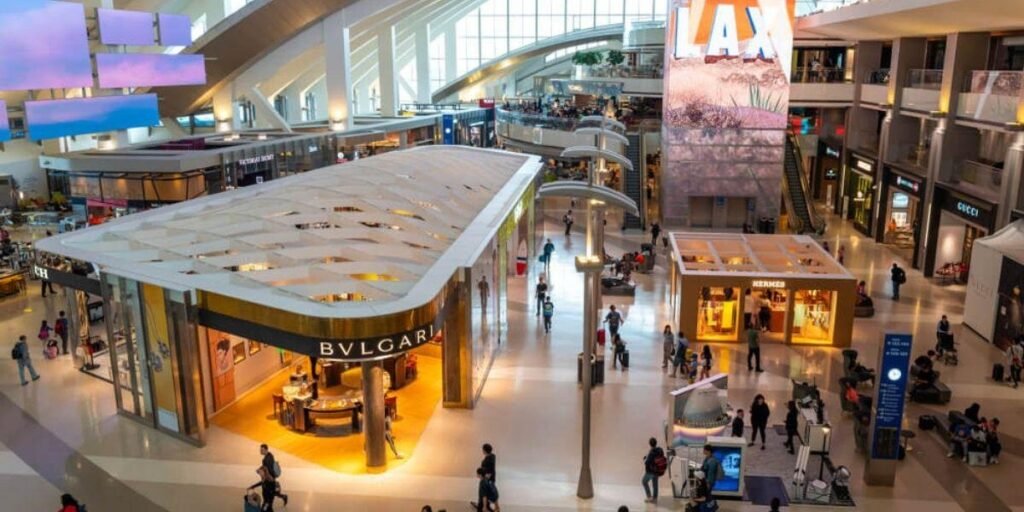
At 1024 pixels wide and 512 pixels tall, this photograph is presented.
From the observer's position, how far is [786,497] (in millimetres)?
12594

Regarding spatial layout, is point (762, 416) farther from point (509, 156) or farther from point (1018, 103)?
point (509, 156)

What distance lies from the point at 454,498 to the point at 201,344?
6.36 m

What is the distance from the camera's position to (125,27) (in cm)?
2884

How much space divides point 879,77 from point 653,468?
98.2 ft

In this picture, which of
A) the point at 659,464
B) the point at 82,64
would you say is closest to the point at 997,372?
the point at 659,464

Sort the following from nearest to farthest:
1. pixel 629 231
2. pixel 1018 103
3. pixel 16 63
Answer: pixel 1018 103 < pixel 16 63 < pixel 629 231

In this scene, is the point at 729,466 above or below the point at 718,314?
below

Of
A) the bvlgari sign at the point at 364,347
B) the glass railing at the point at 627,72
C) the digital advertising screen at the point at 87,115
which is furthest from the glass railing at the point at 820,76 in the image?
the bvlgari sign at the point at 364,347

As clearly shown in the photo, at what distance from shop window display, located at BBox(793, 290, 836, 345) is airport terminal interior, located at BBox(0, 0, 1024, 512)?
0.07m

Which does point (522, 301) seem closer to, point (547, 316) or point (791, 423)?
point (547, 316)

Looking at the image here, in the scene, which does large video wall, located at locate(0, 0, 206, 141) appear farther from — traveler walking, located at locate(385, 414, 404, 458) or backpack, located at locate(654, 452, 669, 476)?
backpack, located at locate(654, 452, 669, 476)

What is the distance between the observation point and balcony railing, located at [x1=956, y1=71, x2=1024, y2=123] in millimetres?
22609

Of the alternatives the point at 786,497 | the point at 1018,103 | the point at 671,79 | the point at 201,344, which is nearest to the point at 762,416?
the point at 786,497

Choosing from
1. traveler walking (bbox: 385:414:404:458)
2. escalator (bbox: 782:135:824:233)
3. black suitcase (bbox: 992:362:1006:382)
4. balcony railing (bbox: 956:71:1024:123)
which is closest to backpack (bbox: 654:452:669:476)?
traveler walking (bbox: 385:414:404:458)
